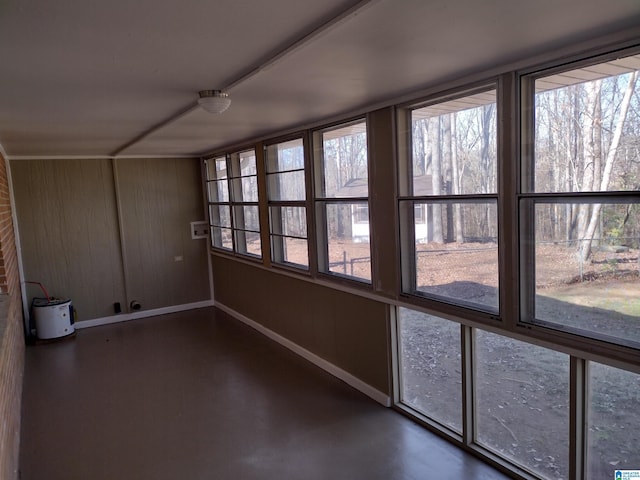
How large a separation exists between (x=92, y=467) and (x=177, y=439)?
59 cm

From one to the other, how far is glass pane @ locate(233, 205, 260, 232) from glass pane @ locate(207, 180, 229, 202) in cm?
43

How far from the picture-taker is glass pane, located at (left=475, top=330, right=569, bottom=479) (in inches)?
105

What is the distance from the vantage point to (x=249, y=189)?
598cm

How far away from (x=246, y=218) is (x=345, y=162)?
2410 mm

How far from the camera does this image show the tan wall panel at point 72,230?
6.29m

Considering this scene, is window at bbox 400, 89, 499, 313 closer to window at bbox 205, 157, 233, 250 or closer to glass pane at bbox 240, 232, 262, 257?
glass pane at bbox 240, 232, 262, 257

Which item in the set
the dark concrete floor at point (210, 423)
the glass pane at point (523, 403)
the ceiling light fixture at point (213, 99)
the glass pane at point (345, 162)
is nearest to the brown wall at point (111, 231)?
the dark concrete floor at point (210, 423)

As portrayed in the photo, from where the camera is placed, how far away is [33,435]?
3.64 meters

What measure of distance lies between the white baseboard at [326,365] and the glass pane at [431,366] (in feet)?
0.75

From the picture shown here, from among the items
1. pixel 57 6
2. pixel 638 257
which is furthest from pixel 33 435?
pixel 638 257

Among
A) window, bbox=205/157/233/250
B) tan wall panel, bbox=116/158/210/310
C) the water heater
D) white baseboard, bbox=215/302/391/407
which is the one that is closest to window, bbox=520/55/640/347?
white baseboard, bbox=215/302/391/407

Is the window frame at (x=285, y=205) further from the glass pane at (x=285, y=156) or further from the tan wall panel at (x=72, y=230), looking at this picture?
the tan wall panel at (x=72, y=230)

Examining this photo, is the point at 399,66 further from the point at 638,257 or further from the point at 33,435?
the point at 33,435

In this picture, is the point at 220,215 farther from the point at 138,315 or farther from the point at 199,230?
the point at 138,315
